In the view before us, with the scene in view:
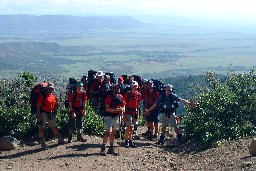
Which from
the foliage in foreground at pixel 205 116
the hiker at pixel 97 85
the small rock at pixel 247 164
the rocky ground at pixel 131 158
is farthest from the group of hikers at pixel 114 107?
the small rock at pixel 247 164

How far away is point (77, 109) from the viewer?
34.2 ft

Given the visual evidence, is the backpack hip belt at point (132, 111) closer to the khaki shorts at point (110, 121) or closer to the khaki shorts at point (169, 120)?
the khaki shorts at point (169, 120)

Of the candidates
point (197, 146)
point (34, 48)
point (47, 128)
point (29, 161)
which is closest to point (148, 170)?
point (197, 146)

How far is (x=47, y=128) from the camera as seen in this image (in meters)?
11.2

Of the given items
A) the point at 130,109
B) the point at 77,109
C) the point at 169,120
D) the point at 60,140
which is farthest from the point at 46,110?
the point at 169,120

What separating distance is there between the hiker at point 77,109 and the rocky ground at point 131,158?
0.34m

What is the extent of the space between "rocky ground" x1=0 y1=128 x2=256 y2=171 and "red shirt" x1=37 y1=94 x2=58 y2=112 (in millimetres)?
997

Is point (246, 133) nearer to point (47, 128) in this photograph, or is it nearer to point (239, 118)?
point (239, 118)

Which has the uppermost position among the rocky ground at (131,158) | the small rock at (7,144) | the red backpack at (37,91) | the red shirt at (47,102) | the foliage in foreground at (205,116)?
the red backpack at (37,91)

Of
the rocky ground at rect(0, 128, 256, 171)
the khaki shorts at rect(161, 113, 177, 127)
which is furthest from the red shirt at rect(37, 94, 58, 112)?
the khaki shorts at rect(161, 113, 177, 127)

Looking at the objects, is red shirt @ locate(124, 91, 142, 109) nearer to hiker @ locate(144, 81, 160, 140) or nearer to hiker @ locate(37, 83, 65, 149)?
hiker @ locate(144, 81, 160, 140)

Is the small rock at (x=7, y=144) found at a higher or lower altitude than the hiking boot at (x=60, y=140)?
lower

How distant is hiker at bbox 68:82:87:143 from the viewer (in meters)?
10.3

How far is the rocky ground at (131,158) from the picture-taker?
28.6 ft
